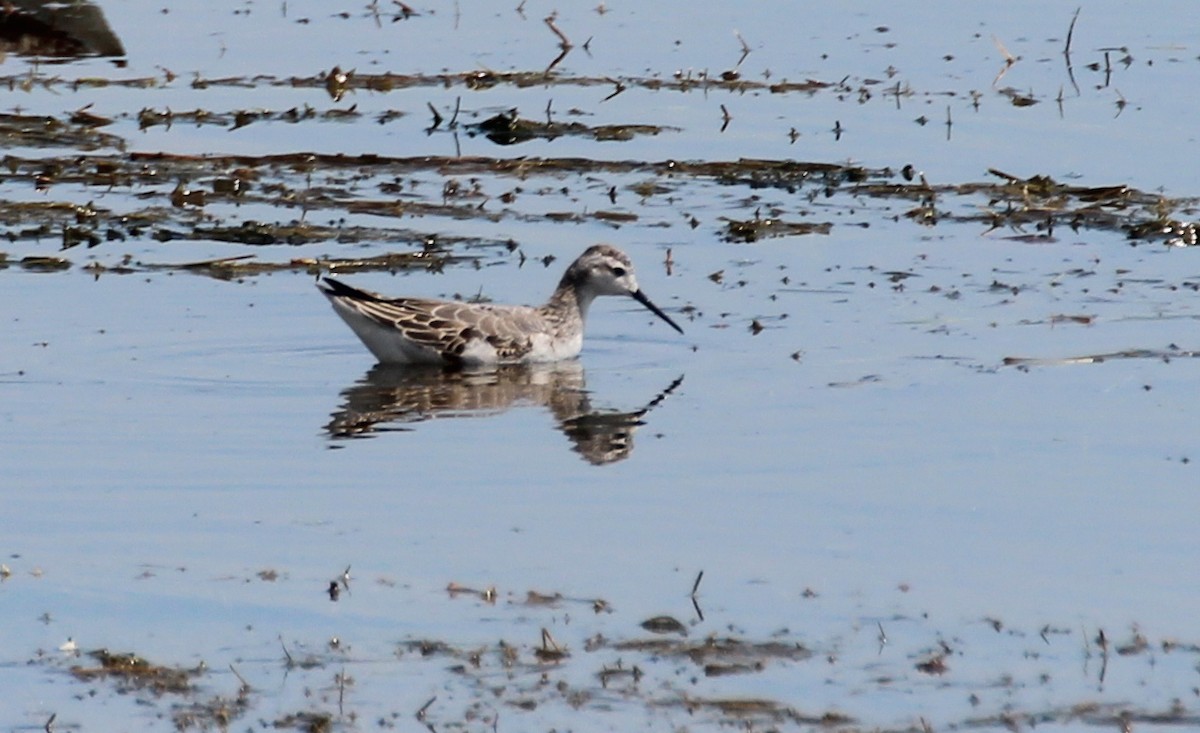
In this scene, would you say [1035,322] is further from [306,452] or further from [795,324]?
[306,452]

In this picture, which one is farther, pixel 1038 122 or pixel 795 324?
pixel 1038 122

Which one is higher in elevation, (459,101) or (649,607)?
(459,101)

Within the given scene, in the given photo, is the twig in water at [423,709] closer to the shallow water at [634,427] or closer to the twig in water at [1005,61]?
the shallow water at [634,427]

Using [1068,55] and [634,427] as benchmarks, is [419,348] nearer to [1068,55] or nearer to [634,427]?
[634,427]

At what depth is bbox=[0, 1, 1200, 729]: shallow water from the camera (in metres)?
8.18

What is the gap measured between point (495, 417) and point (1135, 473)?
134 inches

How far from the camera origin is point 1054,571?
9297 millimetres

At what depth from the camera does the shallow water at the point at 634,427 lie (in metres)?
8.18

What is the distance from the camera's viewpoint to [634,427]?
39.7 feet

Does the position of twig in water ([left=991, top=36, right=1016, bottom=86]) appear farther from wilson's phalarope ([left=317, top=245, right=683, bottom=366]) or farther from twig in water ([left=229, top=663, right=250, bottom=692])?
twig in water ([left=229, top=663, right=250, bottom=692])

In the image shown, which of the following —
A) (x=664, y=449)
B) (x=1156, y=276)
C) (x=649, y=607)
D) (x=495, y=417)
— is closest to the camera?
(x=649, y=607)

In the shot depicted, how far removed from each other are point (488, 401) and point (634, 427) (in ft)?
3.99

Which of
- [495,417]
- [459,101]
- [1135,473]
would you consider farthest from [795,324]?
[459,101]

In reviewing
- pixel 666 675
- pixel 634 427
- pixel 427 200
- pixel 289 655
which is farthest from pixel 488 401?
pixel 666 675
